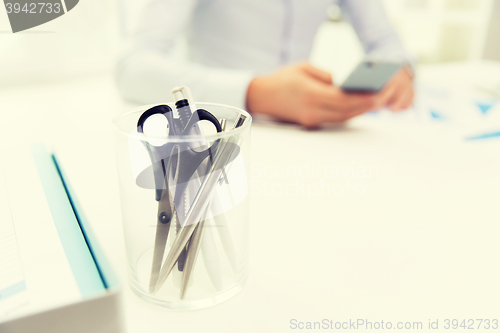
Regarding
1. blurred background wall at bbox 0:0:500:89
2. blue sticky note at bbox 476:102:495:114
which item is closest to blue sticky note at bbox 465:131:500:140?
blue sticky note at bbox 476:102:495:114

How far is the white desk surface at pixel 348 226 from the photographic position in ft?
0.79

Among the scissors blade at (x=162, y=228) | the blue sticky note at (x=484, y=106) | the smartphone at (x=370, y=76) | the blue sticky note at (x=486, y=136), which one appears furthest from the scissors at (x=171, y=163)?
the blue sticky note at (x=484, y=106)

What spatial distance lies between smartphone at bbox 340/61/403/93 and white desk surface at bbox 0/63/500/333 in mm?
72

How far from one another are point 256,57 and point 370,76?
0.40 metres

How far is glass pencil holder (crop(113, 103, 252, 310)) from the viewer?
0.69 ft

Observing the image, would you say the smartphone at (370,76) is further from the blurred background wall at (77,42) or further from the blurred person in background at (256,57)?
the blurred background wall at (77,42)

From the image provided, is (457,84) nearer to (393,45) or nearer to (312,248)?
(393,45)

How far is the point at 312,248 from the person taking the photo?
0.30 meters

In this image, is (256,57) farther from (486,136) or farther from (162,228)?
(162,228)

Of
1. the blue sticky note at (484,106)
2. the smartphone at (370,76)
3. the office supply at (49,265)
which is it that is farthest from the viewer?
the blue sticky note at (484,106)

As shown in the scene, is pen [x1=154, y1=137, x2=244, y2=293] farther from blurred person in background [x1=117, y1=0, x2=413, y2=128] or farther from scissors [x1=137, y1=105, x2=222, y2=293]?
blurred person in background [x1=117, y1=0, x2=413, y2=128]

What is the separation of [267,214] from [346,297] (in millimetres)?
126

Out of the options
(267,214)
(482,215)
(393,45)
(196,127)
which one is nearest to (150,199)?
(196,127)

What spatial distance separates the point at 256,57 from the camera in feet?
2.86
